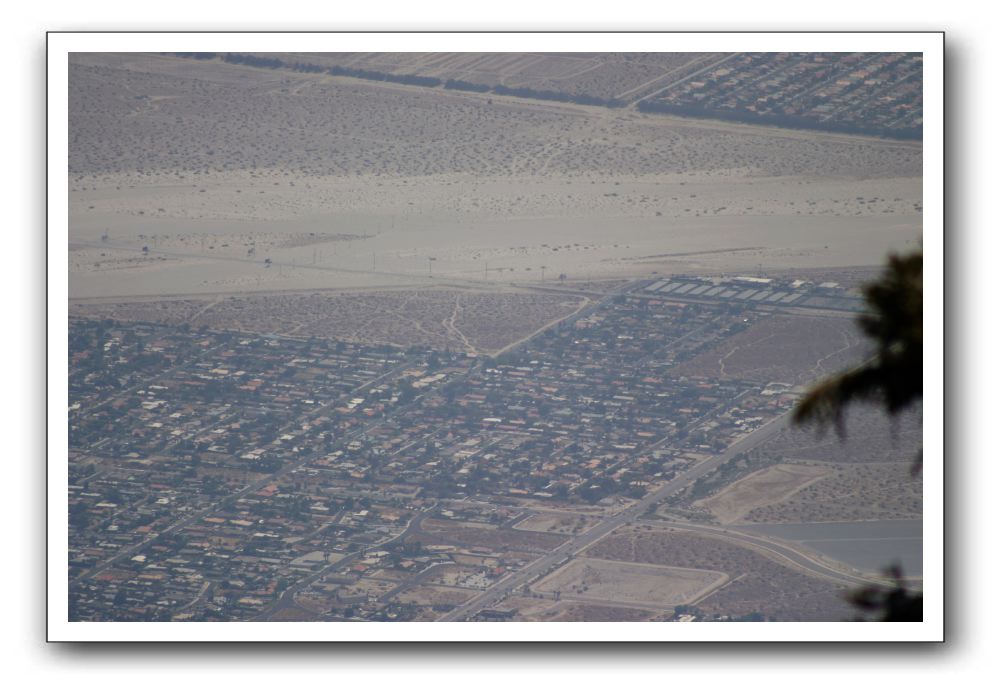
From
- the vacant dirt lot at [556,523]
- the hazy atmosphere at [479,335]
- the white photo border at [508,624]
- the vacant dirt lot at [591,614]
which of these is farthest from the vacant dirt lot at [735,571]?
the white photo border at [508,624]

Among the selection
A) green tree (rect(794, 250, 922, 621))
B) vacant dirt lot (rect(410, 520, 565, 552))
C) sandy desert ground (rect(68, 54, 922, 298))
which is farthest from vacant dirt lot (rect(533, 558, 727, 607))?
green tree (rect(794, 250, 922, 621))

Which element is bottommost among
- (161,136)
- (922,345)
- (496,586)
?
(496,586)

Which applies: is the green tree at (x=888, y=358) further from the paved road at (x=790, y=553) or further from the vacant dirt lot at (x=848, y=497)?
the vacant dirt lot at (x=848, y=497)

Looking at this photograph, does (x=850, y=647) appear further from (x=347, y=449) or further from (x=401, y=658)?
(x=347, y=449)

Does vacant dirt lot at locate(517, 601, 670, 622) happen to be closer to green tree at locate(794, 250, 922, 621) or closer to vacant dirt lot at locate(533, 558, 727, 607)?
vacant dirt lot at locate(533, 558, 727, 607)

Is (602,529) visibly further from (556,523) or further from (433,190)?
(433,190)

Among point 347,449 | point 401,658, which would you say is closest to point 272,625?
point 401,658

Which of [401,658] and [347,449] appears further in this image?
[347,449]
